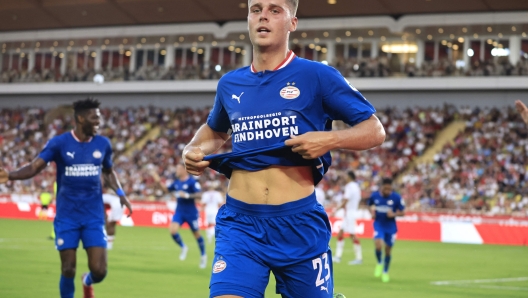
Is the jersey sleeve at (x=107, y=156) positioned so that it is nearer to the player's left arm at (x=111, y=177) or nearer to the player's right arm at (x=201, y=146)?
the player's left arm at (x=111, y=177)

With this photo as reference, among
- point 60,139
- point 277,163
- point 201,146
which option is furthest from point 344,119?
point 60,139

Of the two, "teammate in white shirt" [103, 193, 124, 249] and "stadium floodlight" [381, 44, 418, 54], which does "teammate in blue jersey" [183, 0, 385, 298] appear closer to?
"teammate in white shirt" [103, 193, 124, 249]

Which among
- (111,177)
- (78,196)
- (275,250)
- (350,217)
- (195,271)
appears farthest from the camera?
(350,217)

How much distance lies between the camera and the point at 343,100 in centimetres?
504

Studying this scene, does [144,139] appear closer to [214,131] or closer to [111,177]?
[111,177]

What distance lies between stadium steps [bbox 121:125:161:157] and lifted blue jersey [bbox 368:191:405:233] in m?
31.8

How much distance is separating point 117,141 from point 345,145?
45.7m

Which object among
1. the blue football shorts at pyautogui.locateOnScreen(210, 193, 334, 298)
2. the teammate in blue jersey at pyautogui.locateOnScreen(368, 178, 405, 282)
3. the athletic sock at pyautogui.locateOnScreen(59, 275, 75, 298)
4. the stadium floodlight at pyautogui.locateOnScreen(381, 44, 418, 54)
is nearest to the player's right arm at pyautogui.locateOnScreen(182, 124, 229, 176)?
the blue football shorts at pyautogui.locateOnScreen(210, 193, 334, 298)

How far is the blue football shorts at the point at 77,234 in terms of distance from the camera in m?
9.84

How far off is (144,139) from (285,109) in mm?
45279

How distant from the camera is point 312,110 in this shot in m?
5.10

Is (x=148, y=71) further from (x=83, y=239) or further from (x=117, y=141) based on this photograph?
(x=83, y=239)

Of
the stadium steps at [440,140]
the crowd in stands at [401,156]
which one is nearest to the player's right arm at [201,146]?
the crowd in stands at [401,156]

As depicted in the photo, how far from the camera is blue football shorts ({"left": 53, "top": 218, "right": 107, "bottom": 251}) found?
9.84 metres
